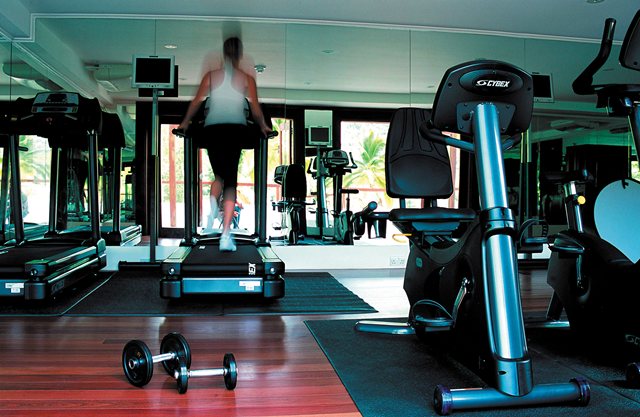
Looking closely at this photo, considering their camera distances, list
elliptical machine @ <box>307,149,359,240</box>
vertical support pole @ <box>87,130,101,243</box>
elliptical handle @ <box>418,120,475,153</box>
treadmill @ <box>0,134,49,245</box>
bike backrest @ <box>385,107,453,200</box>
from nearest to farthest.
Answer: elliptical handle @ <box>418,120,475,153</box>, bike backrest @ <box>385,107,453,200</box>, vertical support pole @ <box>87,130,101,243</box>, treadmill @ <box>0,134,49,245</box>, elliptical machine @ <box>307,149,359,240</box>

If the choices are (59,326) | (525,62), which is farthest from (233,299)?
(525,62)

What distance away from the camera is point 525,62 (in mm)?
6055

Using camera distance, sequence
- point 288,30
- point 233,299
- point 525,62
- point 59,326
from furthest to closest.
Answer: point 525,62 < point 288,30 < point 233,299 < point 59,326

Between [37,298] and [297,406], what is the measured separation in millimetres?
2175

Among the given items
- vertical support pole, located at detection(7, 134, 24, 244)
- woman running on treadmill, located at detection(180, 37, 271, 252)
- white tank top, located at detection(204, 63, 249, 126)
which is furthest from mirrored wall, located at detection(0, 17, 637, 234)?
white tank top, located at detection(204, 63, 249, 126)

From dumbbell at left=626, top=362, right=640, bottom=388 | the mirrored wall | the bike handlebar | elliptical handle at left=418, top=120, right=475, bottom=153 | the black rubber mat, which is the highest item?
the mirrored wall

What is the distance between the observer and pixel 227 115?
375 centimetres

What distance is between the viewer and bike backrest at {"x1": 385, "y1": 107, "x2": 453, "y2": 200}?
260cm

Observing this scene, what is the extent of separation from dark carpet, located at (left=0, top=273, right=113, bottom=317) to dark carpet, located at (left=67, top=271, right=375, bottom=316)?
7cm

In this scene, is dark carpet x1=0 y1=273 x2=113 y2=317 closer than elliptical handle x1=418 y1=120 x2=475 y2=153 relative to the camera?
No

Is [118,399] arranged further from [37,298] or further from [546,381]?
[37,298]

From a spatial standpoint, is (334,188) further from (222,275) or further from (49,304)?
(49,304)

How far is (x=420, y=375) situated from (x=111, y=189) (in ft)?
16.2

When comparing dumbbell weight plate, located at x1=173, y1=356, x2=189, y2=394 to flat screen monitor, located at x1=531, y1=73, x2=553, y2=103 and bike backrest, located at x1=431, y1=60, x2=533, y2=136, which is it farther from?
flat screen monitor, located at x1=531, y1=73, x2=553, y2=103
